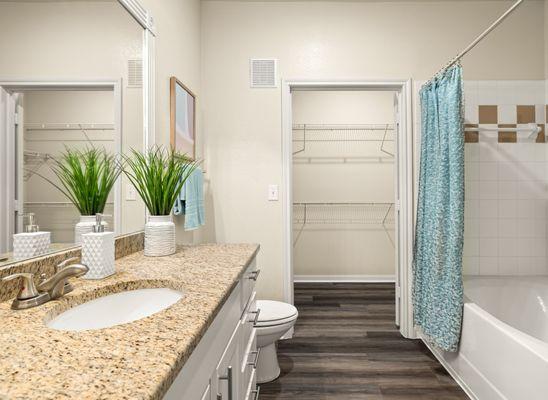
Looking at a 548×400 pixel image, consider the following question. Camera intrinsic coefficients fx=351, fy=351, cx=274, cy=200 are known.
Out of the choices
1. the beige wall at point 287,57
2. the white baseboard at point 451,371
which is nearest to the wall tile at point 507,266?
the white baseboard at point 451,371

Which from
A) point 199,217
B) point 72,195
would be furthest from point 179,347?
point 199,217

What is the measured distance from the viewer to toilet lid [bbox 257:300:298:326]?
1.96 m

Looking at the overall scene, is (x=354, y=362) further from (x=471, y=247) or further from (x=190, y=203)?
(x=190, y=203)

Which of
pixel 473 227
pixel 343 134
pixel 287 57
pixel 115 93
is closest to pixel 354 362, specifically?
pixel 473 227

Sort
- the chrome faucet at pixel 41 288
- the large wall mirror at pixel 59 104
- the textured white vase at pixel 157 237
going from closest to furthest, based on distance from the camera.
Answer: the chrome faucet at pixel 41 288 → the large wall mirror at pixel 59 104 → the textured white vase at pixel 157 237

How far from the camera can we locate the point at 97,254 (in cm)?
112

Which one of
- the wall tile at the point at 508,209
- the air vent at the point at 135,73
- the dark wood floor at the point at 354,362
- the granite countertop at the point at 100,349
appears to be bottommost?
the dark wood floor at the point at 354,362

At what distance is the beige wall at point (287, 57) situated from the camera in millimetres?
2635

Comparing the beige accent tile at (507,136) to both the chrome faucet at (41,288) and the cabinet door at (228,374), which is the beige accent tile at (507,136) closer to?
the cabinet door at (228,374)

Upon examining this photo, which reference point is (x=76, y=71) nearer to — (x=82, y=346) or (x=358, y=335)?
(x=82, y=346)

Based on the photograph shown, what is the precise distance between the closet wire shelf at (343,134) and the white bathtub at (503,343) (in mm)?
2204

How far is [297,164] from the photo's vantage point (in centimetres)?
434

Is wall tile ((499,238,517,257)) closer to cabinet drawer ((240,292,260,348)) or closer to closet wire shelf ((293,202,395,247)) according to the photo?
closet wire shelf ((293,202,395,247))

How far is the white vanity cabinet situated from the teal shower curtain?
1154 mm
